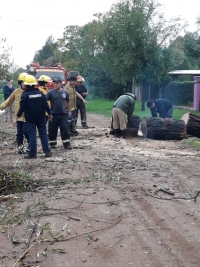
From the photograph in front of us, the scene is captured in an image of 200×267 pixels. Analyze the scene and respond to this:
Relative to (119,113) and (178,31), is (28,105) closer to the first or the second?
(119,113)

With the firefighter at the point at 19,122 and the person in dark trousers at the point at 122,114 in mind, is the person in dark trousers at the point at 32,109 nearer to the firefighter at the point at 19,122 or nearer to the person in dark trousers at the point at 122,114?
the firefighter at the point at 19,122

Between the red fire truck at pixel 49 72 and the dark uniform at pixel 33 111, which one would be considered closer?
the dark uniform at pixel 33 111

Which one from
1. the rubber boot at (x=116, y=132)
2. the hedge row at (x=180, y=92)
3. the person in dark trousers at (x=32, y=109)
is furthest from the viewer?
the hedge row at (x=180, y=92)

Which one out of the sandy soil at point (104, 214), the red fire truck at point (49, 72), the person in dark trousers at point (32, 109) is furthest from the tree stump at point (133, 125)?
the red fire truck at point (49, 72)

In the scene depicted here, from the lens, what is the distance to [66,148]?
34.5 ft

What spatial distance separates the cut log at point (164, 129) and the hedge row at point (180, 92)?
21.7m

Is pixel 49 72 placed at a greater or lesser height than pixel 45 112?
greater

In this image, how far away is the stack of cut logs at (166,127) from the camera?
42.4ft

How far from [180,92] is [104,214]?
101 feet

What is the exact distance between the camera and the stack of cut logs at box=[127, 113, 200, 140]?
12922 mm

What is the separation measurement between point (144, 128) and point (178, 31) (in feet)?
50.1

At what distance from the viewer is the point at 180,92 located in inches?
1394

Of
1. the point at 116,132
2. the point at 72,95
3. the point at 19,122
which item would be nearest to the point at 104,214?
the point at 19,122

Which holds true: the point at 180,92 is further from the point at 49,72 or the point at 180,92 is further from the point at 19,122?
the point at 19,122
